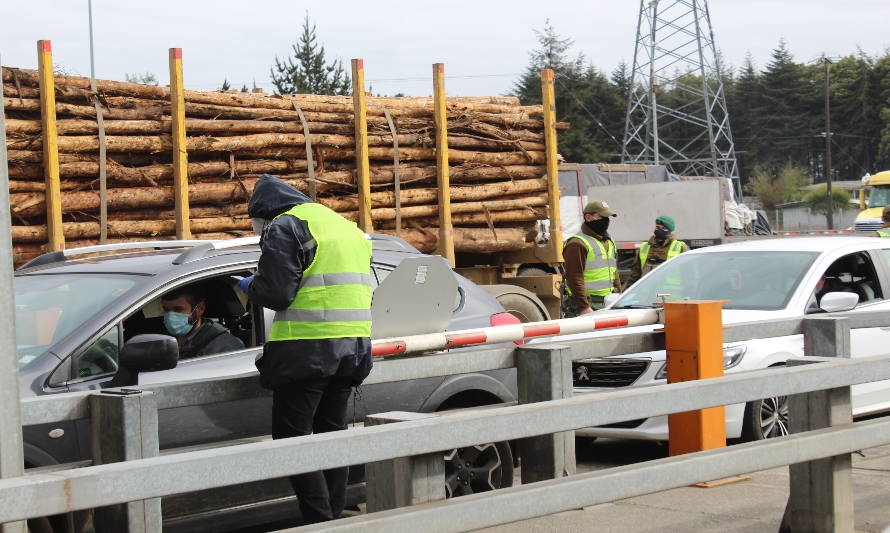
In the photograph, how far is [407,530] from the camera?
3.49 m

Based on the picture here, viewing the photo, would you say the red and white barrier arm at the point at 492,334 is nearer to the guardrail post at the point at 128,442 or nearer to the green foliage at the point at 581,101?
the guardrail post at the point at 128,442

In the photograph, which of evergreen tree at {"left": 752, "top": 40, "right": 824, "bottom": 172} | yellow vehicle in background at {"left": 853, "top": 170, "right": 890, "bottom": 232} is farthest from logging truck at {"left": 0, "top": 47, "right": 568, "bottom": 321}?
evergreen tree at {"left": 752, "top": 40, "right": 824, "bottom": 172}

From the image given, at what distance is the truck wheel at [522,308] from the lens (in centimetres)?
1234

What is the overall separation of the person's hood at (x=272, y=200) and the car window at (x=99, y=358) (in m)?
0.92

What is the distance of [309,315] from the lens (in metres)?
5.02

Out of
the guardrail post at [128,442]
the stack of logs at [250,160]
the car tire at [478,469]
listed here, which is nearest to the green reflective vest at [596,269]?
the stack of logs at [250,160]

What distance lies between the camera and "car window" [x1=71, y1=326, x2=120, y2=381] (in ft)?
17.5

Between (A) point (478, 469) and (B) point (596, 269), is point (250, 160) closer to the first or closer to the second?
(B) point (596, 269)

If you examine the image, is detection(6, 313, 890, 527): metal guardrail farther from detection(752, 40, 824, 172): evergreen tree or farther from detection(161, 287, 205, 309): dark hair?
detection(752, 40, 824, 172): evergreen tree

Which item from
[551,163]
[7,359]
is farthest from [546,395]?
[551,163]

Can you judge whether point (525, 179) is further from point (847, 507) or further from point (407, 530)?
point (407, 530)

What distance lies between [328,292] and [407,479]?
1464 mm

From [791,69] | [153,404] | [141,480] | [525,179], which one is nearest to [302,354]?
[153,404]

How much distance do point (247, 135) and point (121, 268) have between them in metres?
6.21
